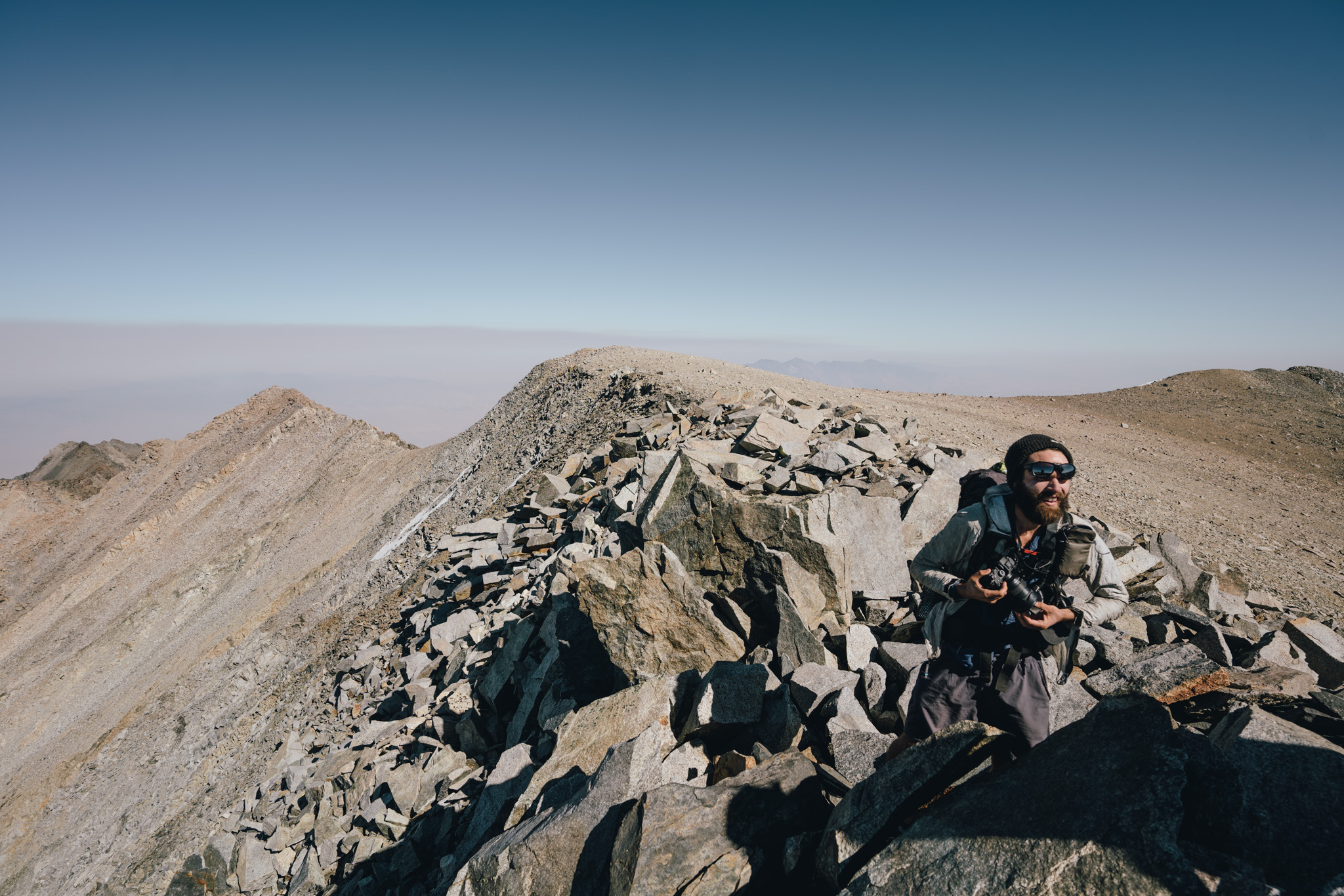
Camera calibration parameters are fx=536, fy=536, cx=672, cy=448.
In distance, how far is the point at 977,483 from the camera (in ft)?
14.0

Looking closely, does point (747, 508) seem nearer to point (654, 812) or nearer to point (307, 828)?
point (654, 812)

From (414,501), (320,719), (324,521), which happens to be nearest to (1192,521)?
(320,719)

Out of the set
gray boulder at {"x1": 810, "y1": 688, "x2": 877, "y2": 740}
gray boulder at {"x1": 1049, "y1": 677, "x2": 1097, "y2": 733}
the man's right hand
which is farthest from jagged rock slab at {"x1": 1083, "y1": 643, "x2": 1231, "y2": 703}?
gray boulder at {"x1": 810, "y1": 688, "x2": 877, "y2": 740}

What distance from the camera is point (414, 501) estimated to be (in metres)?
20.9

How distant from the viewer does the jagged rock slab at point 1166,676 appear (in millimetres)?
3990

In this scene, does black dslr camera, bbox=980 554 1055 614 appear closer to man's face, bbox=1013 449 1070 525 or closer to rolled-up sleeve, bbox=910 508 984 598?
rolled-up sleeve, bbox=910 508 984 598

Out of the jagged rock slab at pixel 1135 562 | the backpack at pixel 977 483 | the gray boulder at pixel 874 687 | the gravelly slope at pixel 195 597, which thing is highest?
the backpack at pixel 977 483

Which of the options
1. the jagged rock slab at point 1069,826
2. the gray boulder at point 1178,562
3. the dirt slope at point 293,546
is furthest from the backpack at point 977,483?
the dirt slope at point 293,546

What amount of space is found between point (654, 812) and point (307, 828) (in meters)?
7.79

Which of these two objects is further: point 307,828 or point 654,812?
point 307,828

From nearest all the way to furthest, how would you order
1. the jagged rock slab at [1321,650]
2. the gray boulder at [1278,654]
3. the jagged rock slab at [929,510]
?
1. the gray boulder at [1278,654]
2. the jagged rock slab at [1321,650]
3. the jagged rock slab at [929,510]

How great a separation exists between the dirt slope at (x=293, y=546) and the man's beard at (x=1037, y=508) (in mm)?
10295

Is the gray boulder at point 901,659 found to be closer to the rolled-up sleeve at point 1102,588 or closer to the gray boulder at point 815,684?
the gray boulder at point 815,684

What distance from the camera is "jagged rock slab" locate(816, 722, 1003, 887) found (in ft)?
9.29
